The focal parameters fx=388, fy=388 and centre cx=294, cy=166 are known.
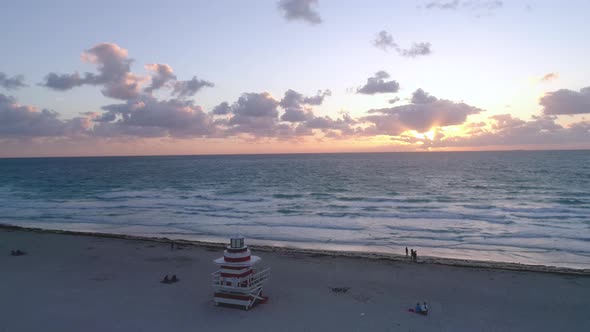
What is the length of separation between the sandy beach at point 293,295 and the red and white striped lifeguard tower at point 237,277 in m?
0.32

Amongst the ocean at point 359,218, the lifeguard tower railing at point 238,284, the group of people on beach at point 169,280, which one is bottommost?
the ocean at point 359,218

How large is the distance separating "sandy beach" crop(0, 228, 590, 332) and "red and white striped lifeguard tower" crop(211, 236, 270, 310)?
12.5 inches

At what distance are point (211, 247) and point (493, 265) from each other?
43.8 feet

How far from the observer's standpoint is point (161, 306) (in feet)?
38.7

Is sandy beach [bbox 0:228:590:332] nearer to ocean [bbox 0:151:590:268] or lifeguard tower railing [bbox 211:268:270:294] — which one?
lifeguard tower railing [bbox 211:268:270:294]

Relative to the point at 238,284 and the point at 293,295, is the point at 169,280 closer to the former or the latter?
the point at 238,284

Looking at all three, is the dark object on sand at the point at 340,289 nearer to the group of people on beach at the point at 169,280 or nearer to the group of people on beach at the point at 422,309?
the group of people on beach at the point at 422,309

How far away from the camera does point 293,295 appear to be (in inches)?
506

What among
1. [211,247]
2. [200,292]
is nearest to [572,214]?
[211,247]

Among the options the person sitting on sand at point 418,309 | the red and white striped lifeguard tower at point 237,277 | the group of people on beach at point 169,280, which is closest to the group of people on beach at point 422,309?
the person sitting on sand at point 418,309

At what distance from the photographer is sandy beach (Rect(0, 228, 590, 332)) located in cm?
1070

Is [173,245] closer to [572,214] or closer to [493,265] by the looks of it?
[493,265]

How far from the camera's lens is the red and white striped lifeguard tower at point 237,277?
11023mm

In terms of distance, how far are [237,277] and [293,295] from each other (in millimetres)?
2539
